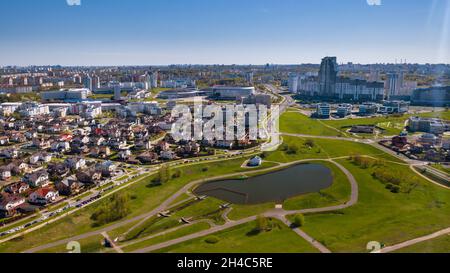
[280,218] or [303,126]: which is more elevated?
[303,126]

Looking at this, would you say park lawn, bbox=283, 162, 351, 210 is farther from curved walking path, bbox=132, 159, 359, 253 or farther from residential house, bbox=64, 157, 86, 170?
residential house, bbox=64, 157, 86, 170

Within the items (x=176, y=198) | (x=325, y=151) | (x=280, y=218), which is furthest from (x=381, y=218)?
(x=325, y=151)

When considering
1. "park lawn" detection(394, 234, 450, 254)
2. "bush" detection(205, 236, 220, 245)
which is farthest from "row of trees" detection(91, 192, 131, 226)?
"park lawn" detection(394, 234, 450, 254)

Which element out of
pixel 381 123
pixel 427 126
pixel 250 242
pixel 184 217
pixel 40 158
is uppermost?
pixel 427 126

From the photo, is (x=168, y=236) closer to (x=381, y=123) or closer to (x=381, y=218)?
(x=381, y=218)

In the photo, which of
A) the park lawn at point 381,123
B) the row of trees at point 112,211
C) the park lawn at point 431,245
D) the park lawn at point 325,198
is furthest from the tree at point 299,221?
the park lawn at point 381,123
